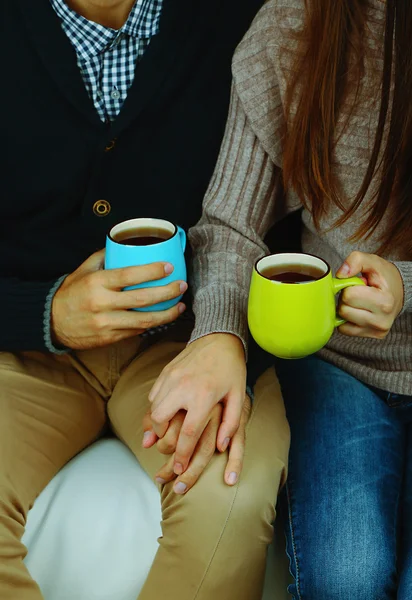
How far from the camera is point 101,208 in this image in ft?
3.91

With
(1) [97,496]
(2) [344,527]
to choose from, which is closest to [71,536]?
(1) [97,496]

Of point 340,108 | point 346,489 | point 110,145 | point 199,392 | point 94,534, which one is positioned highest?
point 340,108

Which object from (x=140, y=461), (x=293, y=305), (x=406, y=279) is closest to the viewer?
(x=293, y=305)

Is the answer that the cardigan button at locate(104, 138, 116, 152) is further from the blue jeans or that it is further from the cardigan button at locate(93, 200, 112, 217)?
the blue jeans

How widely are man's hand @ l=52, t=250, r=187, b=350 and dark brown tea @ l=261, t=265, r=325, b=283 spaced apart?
0.15 metres

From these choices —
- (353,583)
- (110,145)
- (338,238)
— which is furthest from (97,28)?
(353,583)

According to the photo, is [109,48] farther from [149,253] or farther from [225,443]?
[225,443]

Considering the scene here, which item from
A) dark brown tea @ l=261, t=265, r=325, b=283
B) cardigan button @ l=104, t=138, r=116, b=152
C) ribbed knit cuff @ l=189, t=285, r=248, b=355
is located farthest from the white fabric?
cardigan button @ l=104, t=138, r=116, b=152

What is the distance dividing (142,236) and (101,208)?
0.14 m

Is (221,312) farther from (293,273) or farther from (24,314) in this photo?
(24,314)

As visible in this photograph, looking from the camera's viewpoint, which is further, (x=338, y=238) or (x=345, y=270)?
(x=338, y=238)

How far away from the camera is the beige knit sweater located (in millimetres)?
1070

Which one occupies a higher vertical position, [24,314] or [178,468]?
[24,314]

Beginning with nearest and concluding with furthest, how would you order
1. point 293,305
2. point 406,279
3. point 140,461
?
point 293,305 < point 406,279 < point 140,461
